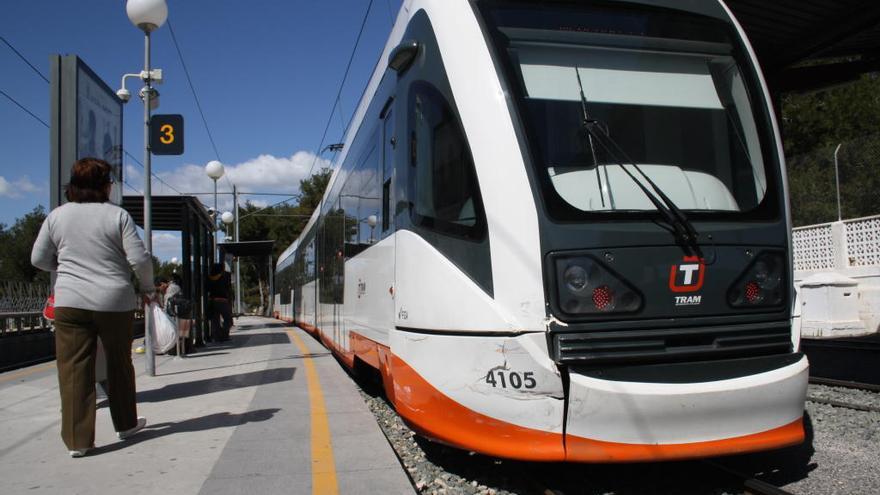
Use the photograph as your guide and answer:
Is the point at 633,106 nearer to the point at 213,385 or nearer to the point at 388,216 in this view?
the point at 388,216

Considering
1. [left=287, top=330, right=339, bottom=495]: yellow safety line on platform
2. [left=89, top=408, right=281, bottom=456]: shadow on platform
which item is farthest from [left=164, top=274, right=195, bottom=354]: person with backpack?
[left=89, top=408, right=281, bottom=456]: shadow on platform

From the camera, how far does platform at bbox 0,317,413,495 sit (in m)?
Result: 4.02

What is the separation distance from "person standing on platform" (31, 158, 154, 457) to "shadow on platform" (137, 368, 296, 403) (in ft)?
7.94

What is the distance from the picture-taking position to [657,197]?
4.05 m

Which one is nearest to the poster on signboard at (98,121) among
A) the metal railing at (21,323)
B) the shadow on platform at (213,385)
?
the shadow on platform at (213,385)

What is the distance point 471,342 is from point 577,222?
0.86 metres

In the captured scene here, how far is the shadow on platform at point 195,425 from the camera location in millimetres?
4988

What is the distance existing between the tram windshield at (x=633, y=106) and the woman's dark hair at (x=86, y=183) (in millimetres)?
2808

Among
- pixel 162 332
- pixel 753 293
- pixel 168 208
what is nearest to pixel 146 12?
pixel 162 332

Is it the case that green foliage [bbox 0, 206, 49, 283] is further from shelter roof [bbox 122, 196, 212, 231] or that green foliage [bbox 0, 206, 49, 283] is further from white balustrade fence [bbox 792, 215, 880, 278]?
white balustrade fence [bbox 792, 215, 880, 278]

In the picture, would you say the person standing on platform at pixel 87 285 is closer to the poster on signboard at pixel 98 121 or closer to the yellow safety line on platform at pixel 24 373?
the poster on signboard at pixel 98 121

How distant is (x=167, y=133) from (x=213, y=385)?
160 inches

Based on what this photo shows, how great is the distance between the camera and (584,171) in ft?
13.4

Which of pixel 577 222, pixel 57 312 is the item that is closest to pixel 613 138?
pixel 577 222
